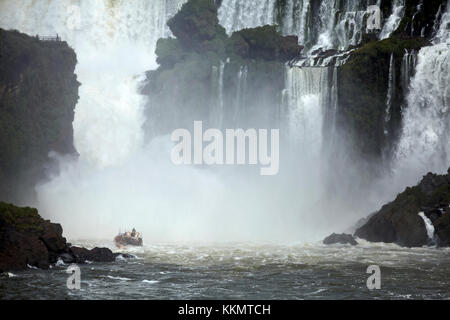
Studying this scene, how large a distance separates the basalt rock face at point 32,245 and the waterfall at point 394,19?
3916 cm

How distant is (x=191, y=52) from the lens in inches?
2795

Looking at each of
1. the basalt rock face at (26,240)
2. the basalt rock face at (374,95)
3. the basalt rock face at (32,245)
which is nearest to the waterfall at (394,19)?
the basalt rock face at (374,95)

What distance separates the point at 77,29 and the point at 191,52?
17.0 metres

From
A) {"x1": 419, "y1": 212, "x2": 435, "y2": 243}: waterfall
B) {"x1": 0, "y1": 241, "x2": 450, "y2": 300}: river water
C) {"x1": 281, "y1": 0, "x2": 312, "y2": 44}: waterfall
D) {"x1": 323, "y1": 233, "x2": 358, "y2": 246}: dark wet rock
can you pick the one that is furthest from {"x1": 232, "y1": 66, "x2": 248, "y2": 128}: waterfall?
{"x1": 419, "y1": 212, "x2": 435, "y2": 243}: waterfall

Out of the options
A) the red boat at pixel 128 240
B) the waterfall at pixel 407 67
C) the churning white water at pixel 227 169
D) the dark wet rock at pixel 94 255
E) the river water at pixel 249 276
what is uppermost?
the waterfall at pixel 407 67

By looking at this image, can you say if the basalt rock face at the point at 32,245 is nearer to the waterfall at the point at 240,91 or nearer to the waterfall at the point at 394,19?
the waterfall at the point at 240,91

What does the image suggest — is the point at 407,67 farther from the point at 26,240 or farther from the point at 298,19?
the point at 26,240

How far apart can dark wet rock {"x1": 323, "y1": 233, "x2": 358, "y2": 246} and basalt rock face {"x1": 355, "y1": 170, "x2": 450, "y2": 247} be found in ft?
6.24

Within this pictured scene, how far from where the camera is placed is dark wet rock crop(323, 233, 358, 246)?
151ft

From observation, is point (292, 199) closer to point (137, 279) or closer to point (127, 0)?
point (137, 279)

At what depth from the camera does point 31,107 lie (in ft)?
184

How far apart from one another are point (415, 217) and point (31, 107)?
104 ft

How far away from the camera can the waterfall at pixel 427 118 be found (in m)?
54.8
